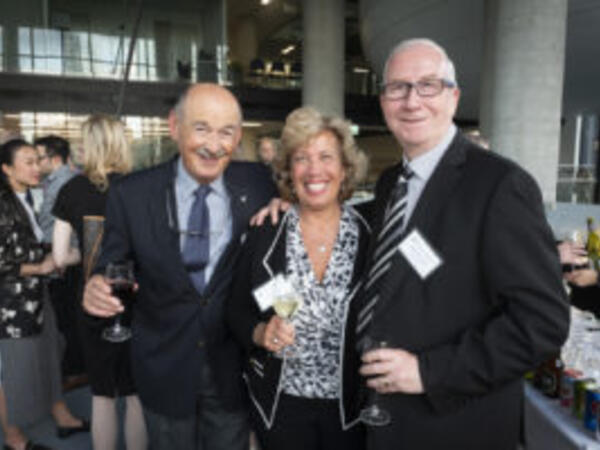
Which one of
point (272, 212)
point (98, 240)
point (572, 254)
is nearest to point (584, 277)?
point (572, 254)

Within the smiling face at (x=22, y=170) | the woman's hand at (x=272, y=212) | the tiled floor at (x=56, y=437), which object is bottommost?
the tiled floor at (x=56, y=437)

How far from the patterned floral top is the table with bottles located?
259 cm

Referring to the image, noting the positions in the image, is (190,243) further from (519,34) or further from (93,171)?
(519,34)

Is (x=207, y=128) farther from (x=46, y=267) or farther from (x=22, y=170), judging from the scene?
(x=22, y=170)

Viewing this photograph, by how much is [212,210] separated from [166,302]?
14.4 inches

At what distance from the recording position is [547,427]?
190cm

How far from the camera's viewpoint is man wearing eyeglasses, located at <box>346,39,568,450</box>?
1.17 metres

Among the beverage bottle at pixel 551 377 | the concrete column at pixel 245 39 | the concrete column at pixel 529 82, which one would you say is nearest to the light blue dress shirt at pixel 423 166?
the beverage bottle at pixel 551 377

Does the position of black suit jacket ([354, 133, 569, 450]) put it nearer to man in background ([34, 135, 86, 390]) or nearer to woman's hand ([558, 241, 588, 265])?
woman's hand ([558, 241, 588, 265])

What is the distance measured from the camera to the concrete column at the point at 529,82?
9008 millimetres

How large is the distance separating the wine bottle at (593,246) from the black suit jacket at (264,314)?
2.04 m

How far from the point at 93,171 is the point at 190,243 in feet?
3.96

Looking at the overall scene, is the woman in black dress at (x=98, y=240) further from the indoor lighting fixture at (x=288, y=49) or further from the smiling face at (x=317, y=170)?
the indoor lighting fixture at (x=288, y=49)

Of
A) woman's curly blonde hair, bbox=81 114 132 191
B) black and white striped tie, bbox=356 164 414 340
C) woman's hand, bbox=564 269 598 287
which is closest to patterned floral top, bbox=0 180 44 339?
woman's curly blonde hair, bbox=81 114 132 191
